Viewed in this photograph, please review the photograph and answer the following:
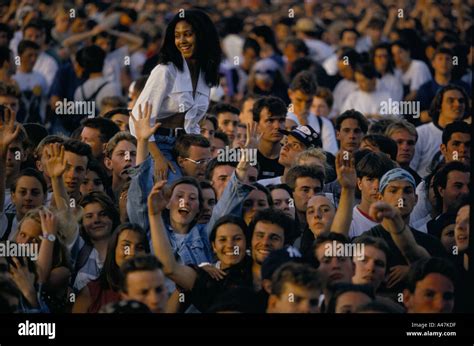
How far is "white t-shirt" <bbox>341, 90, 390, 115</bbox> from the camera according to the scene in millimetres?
14273

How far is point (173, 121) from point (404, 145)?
2.39 m

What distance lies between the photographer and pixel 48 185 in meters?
10.2

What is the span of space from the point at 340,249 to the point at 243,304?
2.33ft

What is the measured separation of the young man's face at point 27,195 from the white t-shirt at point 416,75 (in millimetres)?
7103

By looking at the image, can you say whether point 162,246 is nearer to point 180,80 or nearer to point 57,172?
point 57,172

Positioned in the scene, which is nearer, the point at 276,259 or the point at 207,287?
the point at 276,259

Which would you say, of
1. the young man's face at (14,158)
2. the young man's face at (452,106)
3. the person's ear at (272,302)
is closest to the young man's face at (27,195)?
the young man's face at (14,158)

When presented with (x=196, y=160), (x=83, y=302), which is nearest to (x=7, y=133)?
(x=196, y=160)

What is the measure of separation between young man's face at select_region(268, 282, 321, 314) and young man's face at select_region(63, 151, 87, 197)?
2.13 m

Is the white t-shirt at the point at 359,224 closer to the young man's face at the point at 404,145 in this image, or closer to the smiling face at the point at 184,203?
the smiling face at the point at 184,203

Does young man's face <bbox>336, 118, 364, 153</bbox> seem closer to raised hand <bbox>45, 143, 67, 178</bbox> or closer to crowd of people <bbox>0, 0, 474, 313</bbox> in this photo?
crowd of people <bbox>0, 0, 474, 313</bbox>

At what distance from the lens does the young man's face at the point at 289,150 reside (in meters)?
10.9

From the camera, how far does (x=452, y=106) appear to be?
1229 cm

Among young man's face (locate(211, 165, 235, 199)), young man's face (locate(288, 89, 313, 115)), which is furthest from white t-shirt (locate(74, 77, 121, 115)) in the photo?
young man's face (locate(211, 165, 235, 199))
